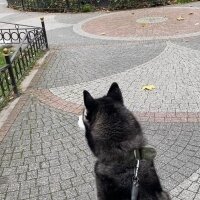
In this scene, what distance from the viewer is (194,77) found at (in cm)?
885

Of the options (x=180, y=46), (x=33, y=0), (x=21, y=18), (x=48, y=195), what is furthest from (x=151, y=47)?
(x=33, y=0)

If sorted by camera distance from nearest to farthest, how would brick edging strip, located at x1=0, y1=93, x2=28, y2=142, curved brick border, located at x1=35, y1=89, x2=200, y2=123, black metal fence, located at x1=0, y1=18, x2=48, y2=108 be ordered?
curved brick border, located at x1=35, y1=89, x2=200, y2=123 < brick edging strip, located at x1=0, y1=93, x2=28, y2=142 < black metal fence, located at x1=0, y1=18, x2=48, y2=108

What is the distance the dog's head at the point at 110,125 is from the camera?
3.42 m

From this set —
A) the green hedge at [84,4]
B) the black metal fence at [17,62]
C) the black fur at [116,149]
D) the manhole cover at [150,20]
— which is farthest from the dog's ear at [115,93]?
the green hedge at [84,4]

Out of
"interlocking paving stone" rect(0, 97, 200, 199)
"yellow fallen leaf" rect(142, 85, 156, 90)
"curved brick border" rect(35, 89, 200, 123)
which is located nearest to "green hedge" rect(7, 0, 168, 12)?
"yellow fallen leaf" rect(142, 85, 156, 90)

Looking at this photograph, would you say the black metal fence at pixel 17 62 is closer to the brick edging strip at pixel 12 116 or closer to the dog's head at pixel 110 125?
the brick edging strip at pixel 12 116

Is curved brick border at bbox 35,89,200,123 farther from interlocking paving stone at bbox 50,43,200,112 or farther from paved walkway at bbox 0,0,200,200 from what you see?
interlocking paving stone at bbox 50,43,200,112

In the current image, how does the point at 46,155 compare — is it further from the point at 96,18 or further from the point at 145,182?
the point at 96,18

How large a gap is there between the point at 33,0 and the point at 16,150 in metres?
17.0

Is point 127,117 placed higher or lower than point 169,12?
higher

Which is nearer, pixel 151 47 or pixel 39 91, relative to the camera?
pixel 39 91

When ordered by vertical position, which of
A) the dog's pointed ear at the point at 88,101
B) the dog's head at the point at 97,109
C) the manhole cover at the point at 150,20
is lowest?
the manhole cover at the point at 150,20

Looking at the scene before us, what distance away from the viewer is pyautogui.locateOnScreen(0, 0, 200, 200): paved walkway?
545cm

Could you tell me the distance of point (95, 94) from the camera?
8.52 metres
